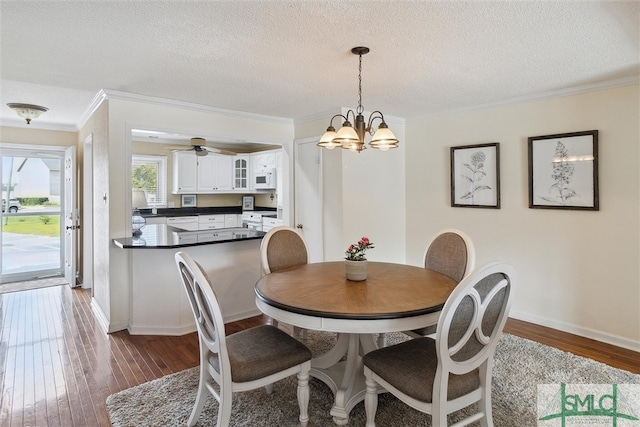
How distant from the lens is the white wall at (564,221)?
299 centimetres

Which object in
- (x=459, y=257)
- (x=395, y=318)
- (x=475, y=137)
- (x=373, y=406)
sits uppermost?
(x=475, y=137)

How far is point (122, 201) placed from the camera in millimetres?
3350

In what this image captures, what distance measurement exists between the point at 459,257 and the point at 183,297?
2.48 meters

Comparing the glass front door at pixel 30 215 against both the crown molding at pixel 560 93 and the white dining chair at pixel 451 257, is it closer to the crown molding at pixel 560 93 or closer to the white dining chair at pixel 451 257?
the white dining chair at pixel 451 257

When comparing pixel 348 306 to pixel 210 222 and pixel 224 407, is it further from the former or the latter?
pixel 210 222

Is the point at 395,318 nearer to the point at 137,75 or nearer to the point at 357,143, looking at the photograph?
the point at 357,143

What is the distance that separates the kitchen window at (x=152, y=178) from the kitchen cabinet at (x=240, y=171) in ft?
4.34

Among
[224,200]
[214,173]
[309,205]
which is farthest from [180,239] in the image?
[224,200]

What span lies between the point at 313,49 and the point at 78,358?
2.92 meters

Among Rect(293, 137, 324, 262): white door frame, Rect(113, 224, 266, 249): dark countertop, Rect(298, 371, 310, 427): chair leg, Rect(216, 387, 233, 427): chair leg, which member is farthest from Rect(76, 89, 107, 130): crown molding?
Rect(298, 371, 310, 427): chair leg

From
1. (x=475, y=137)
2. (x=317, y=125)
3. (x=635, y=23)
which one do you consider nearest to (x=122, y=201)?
(x=317, y=125)

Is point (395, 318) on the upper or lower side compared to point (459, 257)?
lower

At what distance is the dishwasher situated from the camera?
654 cm

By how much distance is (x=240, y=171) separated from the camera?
24.1 feet
